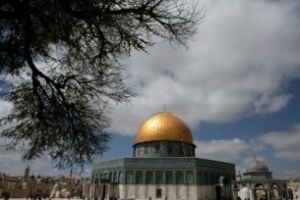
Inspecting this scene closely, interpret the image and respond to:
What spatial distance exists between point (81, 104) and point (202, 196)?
35053mm

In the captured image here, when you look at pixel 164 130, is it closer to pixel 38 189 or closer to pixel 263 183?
pixel 263 183

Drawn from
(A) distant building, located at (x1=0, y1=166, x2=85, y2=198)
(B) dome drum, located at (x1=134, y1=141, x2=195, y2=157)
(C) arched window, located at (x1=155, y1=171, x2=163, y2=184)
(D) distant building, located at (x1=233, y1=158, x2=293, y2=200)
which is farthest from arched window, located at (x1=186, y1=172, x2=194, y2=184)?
(A) distant building, located at (x1=0, y1=166, x2=85, y2=198)

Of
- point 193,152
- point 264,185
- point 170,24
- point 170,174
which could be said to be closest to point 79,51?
point 170,24

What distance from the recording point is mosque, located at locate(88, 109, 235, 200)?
38000mm

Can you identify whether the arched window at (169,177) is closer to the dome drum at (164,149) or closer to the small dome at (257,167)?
the dome drum at (164,149)

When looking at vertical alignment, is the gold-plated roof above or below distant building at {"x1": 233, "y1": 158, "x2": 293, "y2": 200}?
above

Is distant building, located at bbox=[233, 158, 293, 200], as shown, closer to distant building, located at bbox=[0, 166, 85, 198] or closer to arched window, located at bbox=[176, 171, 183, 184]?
arched window, located at bbox=[176, 171, 183, 184]

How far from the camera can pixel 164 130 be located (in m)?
42.4

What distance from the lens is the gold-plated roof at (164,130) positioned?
42125mm

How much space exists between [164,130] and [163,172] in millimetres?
5974

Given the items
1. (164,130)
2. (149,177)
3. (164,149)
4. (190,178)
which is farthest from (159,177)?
(164,130)

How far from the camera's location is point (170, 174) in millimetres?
38688

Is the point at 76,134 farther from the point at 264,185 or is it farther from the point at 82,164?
the point at 264,185

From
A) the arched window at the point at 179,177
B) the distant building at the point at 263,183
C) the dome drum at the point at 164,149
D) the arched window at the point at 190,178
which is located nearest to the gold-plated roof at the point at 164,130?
the dome drum at the point at 164,149
